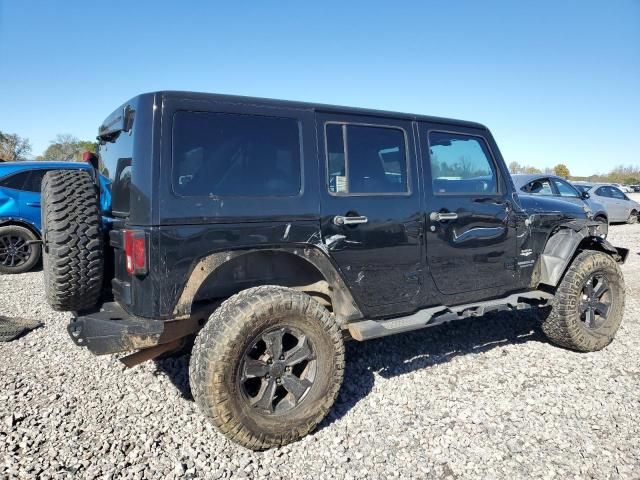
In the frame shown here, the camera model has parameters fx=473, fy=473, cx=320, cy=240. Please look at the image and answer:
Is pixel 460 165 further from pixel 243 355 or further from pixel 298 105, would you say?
pixel 243 355

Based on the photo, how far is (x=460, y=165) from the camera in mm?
3850

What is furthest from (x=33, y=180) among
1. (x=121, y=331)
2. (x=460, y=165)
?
(x=460, y=165)

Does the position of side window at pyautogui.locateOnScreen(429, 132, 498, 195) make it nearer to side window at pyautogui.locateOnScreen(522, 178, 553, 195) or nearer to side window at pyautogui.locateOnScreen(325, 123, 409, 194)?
side window at pyautogui.locateOnScreen(325, 123, 409, 194)

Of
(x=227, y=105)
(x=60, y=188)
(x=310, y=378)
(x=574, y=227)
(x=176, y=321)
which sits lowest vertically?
(x=310, y=378)

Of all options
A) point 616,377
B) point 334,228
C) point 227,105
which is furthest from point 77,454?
point 616,377

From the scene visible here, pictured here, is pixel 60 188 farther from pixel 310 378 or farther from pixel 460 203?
pixel 460 203

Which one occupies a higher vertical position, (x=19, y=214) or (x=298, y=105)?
(x=298, y=105)

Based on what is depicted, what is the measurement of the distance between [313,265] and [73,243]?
1425mm

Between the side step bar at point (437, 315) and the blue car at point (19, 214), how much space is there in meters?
6.00

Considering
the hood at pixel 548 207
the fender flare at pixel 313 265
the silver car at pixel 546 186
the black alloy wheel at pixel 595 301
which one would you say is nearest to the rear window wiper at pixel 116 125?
the fender flare at pixel 313 265

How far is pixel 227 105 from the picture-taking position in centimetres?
277

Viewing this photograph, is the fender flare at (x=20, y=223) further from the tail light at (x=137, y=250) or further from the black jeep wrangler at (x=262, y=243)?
the tail light at (x=137, y=250)

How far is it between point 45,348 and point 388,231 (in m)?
3.22

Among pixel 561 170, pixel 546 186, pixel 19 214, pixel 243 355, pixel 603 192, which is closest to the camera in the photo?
pixel 243 355
